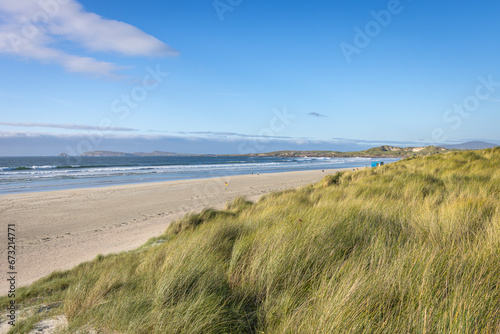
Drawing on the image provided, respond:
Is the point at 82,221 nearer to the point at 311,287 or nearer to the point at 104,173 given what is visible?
the point at 311,287

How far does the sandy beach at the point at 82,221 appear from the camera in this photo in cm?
741

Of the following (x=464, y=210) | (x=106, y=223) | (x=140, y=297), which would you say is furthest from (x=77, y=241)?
(x=464, y=210)

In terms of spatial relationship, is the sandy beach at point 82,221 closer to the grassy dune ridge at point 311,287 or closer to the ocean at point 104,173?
the grassy dune ridge at point 311,287

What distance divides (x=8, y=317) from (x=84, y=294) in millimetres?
1119

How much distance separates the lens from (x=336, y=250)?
3385 millimetres

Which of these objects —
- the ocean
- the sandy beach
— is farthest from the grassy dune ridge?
the ocean

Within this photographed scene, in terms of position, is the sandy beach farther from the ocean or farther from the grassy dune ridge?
the ocean

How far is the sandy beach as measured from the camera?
741 cm

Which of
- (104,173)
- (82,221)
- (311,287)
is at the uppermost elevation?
(311,287)

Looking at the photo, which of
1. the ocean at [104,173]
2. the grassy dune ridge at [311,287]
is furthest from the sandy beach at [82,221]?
the ocean at [104,173]

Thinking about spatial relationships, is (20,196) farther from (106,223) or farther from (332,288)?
(332,288)

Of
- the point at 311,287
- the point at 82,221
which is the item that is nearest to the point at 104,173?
the point at 82,221

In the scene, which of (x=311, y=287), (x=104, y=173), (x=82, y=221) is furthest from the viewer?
(x=104, y=173)

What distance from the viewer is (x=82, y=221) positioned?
1146 centimetres
